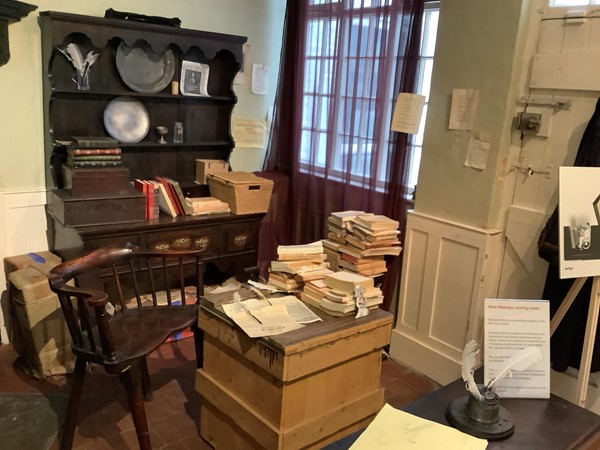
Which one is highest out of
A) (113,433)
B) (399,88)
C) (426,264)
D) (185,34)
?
(185,34)

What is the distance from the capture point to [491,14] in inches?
101

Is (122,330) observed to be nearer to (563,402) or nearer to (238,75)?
(563,402)

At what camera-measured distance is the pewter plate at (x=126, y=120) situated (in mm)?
3289

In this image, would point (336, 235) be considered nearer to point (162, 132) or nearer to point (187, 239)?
point (187, 239)

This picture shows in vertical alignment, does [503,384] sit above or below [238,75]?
below

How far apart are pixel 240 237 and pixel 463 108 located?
153 cm

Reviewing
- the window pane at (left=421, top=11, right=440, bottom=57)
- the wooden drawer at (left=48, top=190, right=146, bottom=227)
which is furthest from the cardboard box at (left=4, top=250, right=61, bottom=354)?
the window pane at (left=421, top=11, right=440, bottom=57)

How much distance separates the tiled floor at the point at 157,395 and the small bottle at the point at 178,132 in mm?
1277

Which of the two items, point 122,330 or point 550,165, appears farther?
point 550,165

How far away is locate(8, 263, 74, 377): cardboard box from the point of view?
274 cm

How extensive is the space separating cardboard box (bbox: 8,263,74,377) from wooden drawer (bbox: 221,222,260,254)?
3.36 ft

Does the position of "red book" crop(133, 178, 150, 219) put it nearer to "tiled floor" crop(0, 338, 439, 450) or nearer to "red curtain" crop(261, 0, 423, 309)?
"tiled floor" crop(0, 338, 439, 450)

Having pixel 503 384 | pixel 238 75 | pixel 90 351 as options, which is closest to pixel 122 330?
pixel 90 351

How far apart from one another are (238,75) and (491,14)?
71.7 inches
